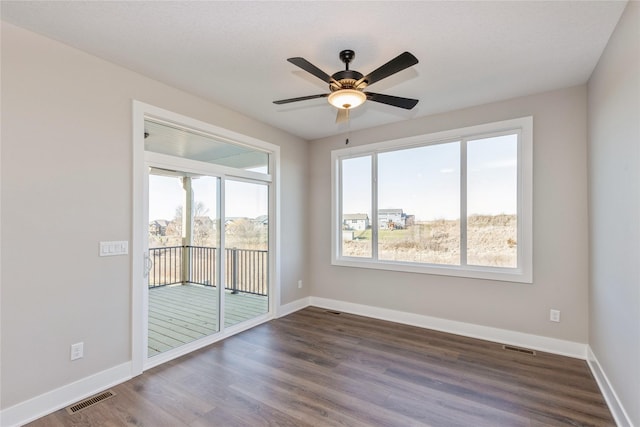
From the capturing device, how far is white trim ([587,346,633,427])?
203cm

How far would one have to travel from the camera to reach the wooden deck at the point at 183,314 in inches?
124

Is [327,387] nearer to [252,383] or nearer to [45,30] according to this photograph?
[252,383]

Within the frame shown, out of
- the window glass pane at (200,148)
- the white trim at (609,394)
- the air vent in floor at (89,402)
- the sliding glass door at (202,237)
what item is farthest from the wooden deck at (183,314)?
the white trim at (609,394)

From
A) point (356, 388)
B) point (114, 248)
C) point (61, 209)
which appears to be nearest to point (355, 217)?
point (356, 388)

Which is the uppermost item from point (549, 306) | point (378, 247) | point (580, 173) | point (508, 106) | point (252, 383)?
point (508, 106)

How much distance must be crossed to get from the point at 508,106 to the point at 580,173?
1.05m

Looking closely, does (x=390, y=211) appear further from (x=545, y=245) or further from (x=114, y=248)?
(x=114, y=248)

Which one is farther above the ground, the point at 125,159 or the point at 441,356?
the point at 125,159

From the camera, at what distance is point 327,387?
8.54ft

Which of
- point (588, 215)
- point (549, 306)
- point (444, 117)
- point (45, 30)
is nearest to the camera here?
point (45, 30)

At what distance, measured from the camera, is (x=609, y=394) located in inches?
91.7

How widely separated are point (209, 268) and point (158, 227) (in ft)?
2.67

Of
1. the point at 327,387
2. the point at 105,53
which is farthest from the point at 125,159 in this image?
the point at 327,387

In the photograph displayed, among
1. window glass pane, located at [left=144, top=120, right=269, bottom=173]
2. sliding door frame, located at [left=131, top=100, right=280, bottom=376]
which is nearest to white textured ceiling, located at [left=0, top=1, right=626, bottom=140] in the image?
sliding door frame, located at [left=131, top=100, right=280, bottom=376]
